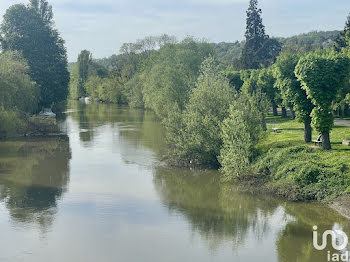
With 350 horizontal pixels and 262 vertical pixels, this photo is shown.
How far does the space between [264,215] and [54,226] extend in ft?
40.4

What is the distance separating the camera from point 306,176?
A: 98.9 feet

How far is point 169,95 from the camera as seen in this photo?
66.0 meters

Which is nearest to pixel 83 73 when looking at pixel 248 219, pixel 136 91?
pixel 136 91

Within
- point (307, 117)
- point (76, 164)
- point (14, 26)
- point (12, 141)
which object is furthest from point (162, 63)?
point (307, 117)

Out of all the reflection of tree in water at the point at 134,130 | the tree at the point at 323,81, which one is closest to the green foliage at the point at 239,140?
the tree at the point at 323,81

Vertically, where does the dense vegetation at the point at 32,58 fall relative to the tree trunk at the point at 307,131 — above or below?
above

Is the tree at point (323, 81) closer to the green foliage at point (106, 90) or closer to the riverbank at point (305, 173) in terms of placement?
the riverbank at point (305, 173)

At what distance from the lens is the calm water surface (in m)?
22.7

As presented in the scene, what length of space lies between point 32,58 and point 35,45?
93.6 inches

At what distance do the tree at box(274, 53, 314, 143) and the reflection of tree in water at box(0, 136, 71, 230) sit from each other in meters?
18.8

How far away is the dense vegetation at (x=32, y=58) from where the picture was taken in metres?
59.1

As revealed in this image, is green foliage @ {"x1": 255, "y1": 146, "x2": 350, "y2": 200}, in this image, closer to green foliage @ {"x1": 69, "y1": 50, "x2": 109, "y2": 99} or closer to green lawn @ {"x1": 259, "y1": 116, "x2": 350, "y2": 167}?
→ green lawn @ {"x1": 259, "y1": 116, "x2": 350, "y2": 167}

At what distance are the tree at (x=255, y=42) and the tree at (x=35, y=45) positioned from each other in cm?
4836

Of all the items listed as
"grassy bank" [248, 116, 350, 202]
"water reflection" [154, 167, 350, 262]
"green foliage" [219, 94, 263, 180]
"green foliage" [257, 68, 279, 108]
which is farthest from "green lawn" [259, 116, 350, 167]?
"green foliage" [257, 68, 279, 108]
